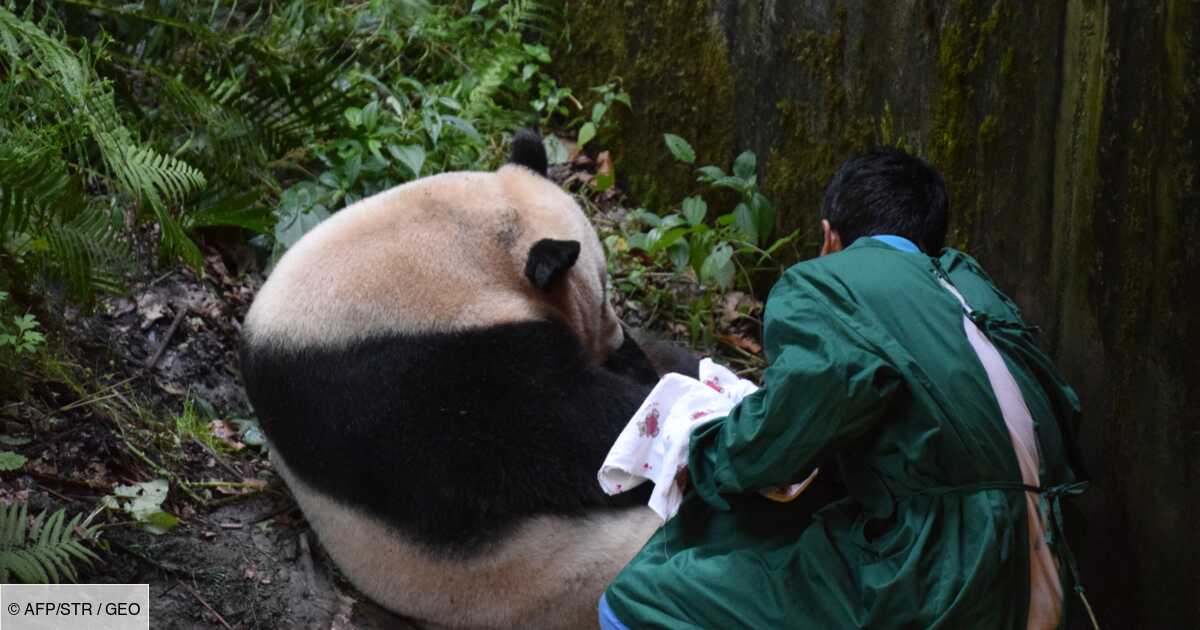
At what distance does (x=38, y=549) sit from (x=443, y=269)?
5.34 ft

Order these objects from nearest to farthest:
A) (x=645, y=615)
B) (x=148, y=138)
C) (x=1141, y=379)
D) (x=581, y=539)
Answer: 1. (x=645, y=615)
2. (x=1141, y=379)
3. (x=581, y=539)
4. (x=148, y=138)

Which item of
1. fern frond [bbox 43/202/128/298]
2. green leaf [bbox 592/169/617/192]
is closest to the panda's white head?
fern frond [bbox 43/202/128/298]

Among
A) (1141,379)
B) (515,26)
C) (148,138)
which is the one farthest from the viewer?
(515,26)

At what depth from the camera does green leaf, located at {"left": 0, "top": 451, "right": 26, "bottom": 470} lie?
4.03 meters

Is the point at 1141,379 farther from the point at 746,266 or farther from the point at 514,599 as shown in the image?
the point at 746,266

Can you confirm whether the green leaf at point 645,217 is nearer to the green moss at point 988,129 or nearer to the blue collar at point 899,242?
the green moss at point 988,129

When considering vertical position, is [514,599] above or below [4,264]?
below

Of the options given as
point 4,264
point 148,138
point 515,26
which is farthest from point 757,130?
point 4,264

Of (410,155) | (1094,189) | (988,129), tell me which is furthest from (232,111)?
(1094,189)

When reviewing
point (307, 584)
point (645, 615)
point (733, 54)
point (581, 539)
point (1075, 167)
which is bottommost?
point (307, 584)

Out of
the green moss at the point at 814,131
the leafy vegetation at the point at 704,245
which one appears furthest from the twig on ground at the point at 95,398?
the green moss at the point at 814,131

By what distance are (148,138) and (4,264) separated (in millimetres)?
1353

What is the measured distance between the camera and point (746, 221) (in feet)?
19.8

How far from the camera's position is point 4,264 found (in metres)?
4.57
